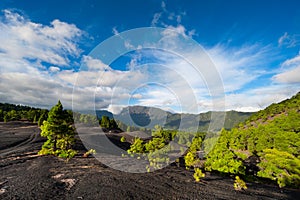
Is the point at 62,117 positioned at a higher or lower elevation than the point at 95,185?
higher

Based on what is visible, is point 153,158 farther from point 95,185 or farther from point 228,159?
point 95,185

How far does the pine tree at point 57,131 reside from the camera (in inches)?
831

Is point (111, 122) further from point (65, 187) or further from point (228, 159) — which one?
point (65, 187)

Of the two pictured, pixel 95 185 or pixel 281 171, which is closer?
pixel 95 185

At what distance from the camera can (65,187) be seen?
10727 millimetres

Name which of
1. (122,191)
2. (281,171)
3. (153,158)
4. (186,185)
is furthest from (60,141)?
(281,171)

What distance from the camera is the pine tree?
69.3 ft

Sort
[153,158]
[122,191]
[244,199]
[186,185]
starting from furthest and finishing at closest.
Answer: [153,158] → [186,185] → [244,199] → [122,191]

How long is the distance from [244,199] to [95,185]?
33.2 ft

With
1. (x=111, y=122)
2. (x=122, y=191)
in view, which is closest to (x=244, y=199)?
(x=122, y=191)

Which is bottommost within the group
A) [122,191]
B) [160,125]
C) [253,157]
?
[253,157]

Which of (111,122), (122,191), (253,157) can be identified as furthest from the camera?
(111,122)

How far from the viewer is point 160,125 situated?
20500 mm

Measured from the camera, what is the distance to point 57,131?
21.6 metres
